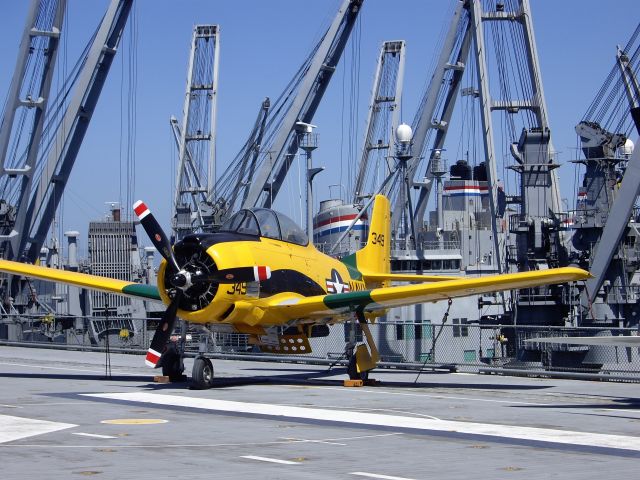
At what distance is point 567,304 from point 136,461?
26.3 meters

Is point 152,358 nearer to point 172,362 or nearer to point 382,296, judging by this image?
point 172,362

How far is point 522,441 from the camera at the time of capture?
12.4m

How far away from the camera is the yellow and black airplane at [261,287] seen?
19406 mm

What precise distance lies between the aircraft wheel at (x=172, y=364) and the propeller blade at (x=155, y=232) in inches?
114

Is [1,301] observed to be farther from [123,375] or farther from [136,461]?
[136,461]

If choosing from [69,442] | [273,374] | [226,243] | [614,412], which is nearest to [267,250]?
[226,243]

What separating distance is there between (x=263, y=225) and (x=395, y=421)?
7851 mm

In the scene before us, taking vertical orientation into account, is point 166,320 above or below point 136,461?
above

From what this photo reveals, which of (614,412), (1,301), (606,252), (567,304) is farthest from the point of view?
(1,301)

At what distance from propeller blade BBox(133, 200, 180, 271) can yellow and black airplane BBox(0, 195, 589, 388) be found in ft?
0.06

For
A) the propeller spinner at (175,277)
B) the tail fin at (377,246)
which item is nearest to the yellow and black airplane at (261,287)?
the propeller spinner at (175,277)

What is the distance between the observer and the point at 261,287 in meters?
20.6

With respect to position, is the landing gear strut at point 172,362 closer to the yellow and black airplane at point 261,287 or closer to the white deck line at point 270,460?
the yellow and black airplane at point 261,287

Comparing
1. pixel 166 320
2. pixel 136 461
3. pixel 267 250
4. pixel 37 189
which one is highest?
pixel 37 189
